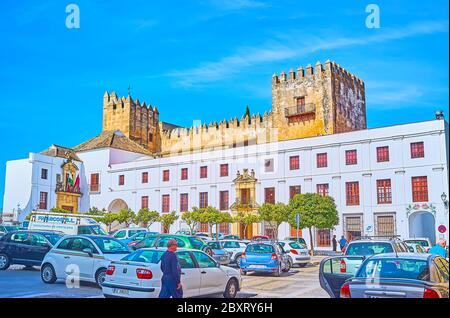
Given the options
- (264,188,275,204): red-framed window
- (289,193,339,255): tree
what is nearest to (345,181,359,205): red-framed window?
(289,193,339,255): tree

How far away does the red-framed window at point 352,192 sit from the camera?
1289 inches

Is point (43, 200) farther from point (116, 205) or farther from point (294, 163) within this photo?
point (294, 163)

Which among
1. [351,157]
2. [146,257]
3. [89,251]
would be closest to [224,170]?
[351,157]

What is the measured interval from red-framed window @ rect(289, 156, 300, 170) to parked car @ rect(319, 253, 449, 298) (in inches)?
1072

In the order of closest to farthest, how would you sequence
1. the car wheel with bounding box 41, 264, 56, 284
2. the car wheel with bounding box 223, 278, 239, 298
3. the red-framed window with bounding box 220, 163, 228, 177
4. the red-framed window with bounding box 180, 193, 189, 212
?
the car wheel with bounding box 223, 278, 239, 298 < the car wheel with bounding box 41, 264, 56, 284 < the red-framed window with bounding box 220, 163, 228, 177 < the red-framed window with bounding box 180, 193, 189, 212

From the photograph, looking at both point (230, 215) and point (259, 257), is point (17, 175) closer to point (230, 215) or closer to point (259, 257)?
point (230, 215)

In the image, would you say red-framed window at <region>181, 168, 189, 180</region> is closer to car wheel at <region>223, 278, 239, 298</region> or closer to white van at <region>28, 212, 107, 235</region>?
white van at <region>28, 212, 107, 235</region>

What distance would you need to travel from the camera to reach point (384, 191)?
3152 centimetres

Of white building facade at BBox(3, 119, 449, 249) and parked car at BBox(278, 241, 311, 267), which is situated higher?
white building facade at BBox(3, 119, 449, 249)

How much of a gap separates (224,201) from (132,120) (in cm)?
2232

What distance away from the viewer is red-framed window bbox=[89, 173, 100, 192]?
45.9 meters

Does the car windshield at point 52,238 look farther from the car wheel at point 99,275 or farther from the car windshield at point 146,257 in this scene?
the car windshield at point 146,257

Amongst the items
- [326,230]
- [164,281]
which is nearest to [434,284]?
[164,281]

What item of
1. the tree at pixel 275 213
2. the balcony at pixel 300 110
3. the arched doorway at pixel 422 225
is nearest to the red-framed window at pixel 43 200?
the tree at pixel 275 213
